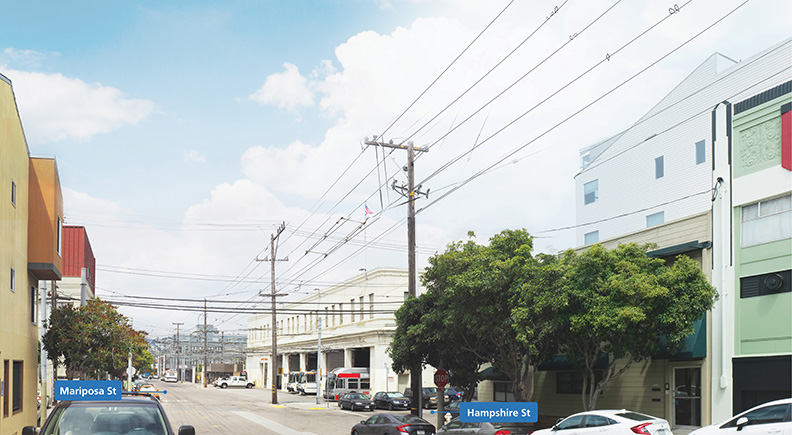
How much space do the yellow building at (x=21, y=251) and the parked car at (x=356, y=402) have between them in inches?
1083

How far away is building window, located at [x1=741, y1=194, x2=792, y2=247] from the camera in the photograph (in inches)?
843

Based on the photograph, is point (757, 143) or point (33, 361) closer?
point (757, 143)

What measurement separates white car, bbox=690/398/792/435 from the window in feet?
151

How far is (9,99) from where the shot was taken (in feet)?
68.7

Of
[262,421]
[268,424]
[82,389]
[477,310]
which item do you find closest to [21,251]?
[82,389]

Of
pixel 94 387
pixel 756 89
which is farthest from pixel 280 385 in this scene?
pixel 94 387

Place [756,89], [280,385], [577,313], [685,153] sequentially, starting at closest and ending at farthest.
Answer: [577,313] → [756,89] → [685,153] → [280,385]

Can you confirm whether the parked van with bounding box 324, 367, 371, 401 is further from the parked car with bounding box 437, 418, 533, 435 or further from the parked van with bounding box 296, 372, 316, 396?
the parked car with bounding box 437, 418, 533, 435

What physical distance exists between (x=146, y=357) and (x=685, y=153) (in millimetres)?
62835

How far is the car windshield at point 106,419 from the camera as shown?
11047mm

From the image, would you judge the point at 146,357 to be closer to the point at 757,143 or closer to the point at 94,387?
the point at 94,387

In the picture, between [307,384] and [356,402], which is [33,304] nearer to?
[356,402]

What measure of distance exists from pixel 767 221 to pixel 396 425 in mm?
13622

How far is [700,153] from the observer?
163ft
